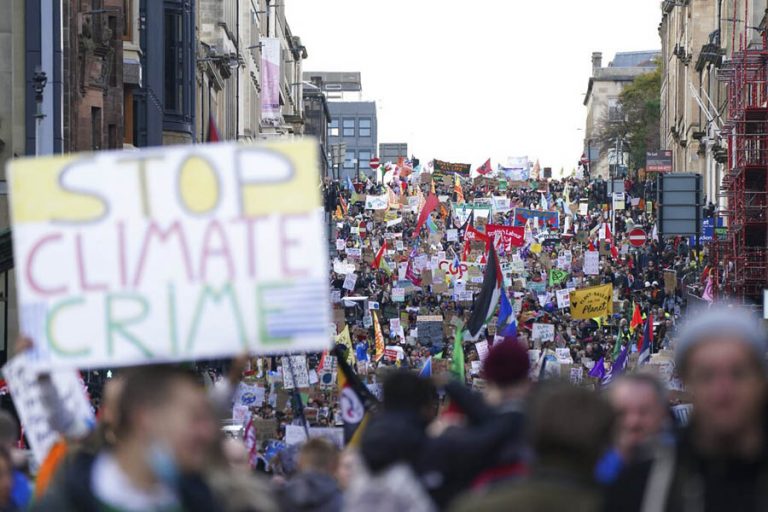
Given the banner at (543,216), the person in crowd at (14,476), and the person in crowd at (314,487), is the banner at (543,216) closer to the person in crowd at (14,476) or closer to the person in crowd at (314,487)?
the person in crowd at (14,476)

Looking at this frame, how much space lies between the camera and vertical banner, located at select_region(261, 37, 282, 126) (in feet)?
304

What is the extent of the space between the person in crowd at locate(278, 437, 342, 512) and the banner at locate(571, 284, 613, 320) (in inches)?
1289

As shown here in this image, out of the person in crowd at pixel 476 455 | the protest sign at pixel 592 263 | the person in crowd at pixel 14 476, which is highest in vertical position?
A: the person in crowd at pixel 476 455

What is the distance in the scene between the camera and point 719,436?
17.6ft

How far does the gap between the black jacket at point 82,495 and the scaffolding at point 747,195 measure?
126ft

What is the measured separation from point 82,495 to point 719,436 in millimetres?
2044

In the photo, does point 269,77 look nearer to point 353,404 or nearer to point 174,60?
point 174,60

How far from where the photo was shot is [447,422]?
327 inches

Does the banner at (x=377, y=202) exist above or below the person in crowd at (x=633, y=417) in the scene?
below

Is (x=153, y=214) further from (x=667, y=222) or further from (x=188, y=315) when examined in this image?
(x=667, y=222)

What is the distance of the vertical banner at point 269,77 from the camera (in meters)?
92.6

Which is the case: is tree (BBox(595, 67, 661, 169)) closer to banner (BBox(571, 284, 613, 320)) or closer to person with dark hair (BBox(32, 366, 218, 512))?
banner (BBox(571, 284, 613, 320))

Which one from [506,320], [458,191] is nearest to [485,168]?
[458,191]

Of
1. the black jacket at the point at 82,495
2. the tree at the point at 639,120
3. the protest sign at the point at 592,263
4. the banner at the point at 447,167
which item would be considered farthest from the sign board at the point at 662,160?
the black jacket at the point at 82,495
